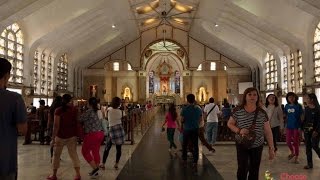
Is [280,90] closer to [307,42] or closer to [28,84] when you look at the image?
[307,42]

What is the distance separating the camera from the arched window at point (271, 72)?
88.9ft

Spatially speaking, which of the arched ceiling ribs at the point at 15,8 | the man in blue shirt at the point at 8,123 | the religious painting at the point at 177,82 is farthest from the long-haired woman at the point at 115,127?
the religious painting at the point at 177,82

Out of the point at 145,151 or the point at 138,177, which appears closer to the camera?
the point at 138,177

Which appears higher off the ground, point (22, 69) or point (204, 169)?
point (22, 69)

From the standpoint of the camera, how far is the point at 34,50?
20.8 meters

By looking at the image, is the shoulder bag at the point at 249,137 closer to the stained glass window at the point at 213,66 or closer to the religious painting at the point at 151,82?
the stained glass window at the point at 213,66

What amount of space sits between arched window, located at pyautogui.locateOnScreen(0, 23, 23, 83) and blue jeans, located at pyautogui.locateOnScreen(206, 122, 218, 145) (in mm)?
11353

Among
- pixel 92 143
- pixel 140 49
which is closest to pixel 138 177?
pixel 92 143

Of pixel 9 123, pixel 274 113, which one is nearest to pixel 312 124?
pixel 274 113

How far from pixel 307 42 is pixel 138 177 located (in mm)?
15536

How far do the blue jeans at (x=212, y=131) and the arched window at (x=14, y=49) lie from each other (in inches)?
447

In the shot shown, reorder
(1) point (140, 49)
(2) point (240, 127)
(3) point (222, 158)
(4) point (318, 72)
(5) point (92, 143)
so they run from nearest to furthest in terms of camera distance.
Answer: (2) point (240, 127), (5) point (92, 143), (3) point (222, 158), (4) point (318, 72), (1) point (140, 49)

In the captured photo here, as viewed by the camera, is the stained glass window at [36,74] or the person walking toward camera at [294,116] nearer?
the person walking toward camera at [294,116]

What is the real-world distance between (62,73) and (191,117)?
21.6 meters
